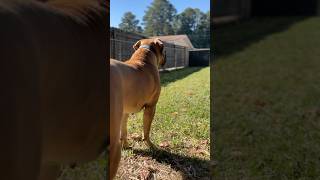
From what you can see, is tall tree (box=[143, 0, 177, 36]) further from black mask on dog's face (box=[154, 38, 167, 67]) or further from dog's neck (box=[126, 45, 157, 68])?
dog's neck (box=[126, 45, 157, 68])

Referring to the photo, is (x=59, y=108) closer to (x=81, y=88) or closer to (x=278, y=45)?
(x=81, y=88)

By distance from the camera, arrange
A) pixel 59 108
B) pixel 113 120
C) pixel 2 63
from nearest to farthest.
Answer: pixel 2 63 → pixel 59 108 → pixel 113 120

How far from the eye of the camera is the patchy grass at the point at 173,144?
1446mm

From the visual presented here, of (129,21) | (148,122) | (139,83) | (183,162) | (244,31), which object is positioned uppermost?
(129,21)

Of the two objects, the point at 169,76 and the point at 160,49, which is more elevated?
the point at 160,49

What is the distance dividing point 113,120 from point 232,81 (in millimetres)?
577

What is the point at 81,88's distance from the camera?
2.48ft

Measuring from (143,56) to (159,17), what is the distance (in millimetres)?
952

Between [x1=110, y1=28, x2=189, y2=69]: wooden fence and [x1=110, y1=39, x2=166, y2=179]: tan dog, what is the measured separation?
0.18 ft

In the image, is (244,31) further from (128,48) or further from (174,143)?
(128,48)

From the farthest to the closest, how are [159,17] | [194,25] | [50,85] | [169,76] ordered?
[169,76], [159,17], [194,25], [50,85]

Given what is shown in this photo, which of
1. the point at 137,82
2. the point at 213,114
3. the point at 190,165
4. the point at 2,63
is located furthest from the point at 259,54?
the point at 137,82

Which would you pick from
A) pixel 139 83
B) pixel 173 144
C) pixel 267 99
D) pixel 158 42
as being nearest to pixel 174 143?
pixel 173 144

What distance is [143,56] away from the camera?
7.72 ft
